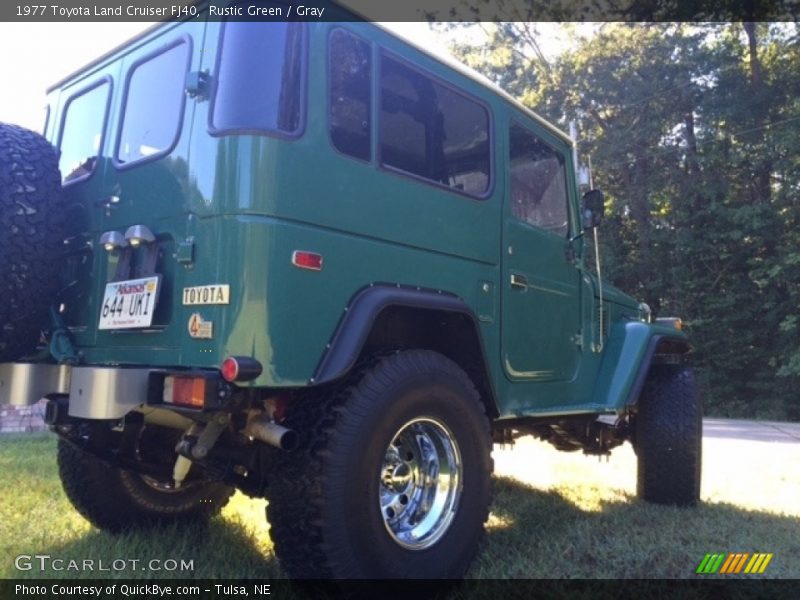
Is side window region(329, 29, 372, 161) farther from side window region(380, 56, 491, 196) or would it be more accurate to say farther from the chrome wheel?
the chrome wheel

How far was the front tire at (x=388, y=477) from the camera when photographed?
245 cm

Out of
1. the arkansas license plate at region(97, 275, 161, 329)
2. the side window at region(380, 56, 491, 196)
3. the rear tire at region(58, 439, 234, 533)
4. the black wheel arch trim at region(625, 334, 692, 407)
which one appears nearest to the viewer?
the arkansas license plate at region(97, 275, 161, 329)

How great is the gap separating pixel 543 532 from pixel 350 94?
8.64 feet

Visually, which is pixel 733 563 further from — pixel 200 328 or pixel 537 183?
pixel 200 328

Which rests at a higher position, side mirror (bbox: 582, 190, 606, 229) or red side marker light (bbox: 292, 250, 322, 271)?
side mirror (bbox: 582, 190, 606, 229)

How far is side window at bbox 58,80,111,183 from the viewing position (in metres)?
3.37

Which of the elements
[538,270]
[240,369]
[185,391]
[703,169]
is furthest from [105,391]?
[703,169]

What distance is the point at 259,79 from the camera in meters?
2.60

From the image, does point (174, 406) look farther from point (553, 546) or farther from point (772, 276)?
point (772, 276)

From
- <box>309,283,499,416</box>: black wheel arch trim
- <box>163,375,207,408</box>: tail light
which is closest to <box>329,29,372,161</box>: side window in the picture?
<box>309,283,499,416</box>: black wheel arch trim

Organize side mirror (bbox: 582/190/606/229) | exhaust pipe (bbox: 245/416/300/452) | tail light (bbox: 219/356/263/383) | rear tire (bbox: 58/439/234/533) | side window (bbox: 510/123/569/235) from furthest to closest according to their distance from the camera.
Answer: side mirror (bbox: 582/190/606/229), side window (bbox: 510/123/569/235), rear tire (bbox: 58/439/234/533), exhaust pipe (bbox: 245/416/300/452), tail light (bbox: 219/356/263/383)

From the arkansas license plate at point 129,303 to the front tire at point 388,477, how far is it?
71 centimetres

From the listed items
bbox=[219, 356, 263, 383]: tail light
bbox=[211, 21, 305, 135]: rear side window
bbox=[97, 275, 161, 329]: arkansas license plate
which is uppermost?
bbox=[211, 21, 305, 135]: rear side window

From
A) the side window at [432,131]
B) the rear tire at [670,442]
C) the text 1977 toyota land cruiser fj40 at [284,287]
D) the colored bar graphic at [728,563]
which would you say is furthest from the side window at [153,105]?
the rear tire at [670,442]
